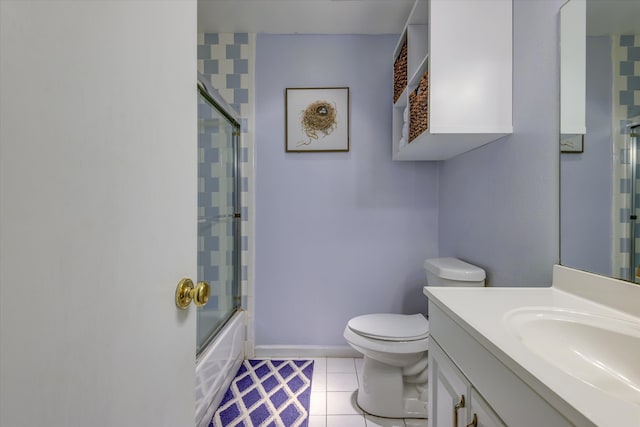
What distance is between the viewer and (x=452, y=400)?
0.89 metres

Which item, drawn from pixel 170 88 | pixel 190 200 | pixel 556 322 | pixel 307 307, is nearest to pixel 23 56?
pixel 170 88

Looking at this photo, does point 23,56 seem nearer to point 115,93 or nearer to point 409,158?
point 115,93

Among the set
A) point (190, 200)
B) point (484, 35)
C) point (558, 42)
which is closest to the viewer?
point (190, 200)

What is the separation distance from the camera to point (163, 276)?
583 mm

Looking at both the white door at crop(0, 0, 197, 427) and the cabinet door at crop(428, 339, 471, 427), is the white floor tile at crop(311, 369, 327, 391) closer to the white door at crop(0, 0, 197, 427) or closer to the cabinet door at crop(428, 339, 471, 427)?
the cabinet door at crop(428, 339, 471, 427)

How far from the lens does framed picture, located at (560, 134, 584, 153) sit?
1.00m

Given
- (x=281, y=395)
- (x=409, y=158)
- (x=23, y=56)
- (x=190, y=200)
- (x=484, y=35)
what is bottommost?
(x=281, y=395)

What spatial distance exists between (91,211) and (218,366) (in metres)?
1.52

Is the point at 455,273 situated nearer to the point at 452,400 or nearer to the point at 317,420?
the point at 452,400

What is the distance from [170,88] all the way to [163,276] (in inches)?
14.4

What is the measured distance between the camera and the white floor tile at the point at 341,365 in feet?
6.70

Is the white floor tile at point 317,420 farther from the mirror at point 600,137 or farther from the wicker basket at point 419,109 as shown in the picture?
the wicker basket at point 419,109

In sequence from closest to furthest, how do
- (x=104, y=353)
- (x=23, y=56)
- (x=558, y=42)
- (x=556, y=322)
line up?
(x=23, y=56), (x=104, y=353), (x=556, y=322), (x=558, y=42)

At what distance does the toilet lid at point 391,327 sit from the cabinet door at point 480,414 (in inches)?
32.1
